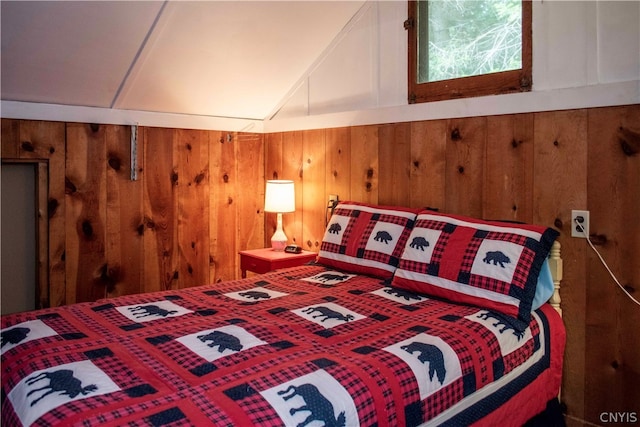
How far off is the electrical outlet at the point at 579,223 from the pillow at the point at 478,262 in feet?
0.65

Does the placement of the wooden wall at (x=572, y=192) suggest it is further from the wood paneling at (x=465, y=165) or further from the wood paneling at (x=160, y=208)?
the wood paneling at (x=160, y=208)

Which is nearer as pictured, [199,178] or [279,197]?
[279,197]

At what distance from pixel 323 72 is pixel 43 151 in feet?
6.04

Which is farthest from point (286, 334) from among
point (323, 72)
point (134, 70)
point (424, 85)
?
point (323, 72)

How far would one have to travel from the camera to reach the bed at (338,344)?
4.27 feet

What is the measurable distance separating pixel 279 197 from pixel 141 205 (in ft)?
3.03

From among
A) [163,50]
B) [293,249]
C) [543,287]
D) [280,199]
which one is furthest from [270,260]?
[543,287]

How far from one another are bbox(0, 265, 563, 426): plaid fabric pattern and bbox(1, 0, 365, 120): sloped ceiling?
138 centimetres

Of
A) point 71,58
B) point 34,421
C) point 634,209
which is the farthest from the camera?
point 71,58

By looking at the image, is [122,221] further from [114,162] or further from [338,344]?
[338,344]

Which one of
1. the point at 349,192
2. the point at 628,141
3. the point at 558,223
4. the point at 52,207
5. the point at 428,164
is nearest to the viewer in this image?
the point at 628,141

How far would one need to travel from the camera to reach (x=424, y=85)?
289cm

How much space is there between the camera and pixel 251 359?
1.53 metres

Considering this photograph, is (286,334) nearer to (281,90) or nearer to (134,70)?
(134,70)
